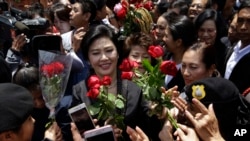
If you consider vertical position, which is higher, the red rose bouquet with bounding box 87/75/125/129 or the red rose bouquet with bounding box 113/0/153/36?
the red rose bouquet with bounding box 113/0/153/36

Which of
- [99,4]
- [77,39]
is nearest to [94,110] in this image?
[77,39]

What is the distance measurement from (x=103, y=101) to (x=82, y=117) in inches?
5.1

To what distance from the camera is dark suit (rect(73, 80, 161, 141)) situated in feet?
7.96

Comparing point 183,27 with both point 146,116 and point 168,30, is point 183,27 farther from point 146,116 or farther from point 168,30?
point 146,116

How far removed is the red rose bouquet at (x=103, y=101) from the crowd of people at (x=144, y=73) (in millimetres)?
55

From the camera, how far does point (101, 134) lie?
2.05m

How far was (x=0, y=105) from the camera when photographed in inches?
65.8

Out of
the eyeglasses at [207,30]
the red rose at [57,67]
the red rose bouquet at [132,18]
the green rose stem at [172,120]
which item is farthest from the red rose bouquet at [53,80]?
the eyeglasses at [207,30]

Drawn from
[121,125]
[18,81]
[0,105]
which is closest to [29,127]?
[0,105]

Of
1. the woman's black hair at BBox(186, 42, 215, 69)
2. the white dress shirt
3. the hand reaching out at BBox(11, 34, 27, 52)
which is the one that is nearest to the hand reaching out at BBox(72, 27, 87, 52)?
the hand reaching out at BBox(11, 34, 27, 52)

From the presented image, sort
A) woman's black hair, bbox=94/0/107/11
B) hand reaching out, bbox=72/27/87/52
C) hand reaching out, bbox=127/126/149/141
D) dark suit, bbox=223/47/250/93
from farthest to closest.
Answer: woman's black hair, bbox=94/0/107/11
hand reaching out, bbox=72/27/87/52
dark suit, bbox=223/47/250/93
hand reaching out, bbox=127/126/149/141

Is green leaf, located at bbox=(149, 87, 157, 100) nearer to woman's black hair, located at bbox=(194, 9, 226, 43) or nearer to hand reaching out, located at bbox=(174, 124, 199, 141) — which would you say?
hand reaching out, located at bbox=(174, 124, 199, 141)

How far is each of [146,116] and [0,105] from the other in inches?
39.5

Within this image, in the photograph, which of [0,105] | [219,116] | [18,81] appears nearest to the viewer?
[0,105]
